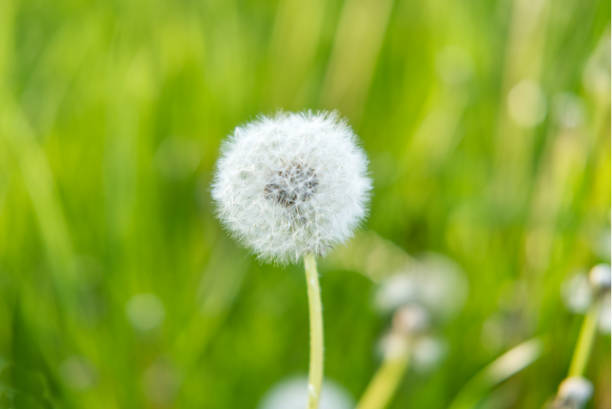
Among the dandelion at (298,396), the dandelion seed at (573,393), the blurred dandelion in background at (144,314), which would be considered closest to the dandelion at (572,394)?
the dandelion seed at (573,393)

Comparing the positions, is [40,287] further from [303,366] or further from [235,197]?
[235,197]

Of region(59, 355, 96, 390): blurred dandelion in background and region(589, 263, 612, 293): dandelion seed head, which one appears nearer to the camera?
region(589, 263, 612, 293): dandelion seed head

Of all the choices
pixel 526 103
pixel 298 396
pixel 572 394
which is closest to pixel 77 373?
pixel 298 396

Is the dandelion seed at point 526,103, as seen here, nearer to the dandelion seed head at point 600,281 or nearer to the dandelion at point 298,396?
the dandelion at point 298,396

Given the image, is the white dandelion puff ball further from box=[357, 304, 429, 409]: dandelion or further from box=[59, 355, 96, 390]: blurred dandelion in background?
box=[59, 355, 96, 390]: blurred dandelion in background

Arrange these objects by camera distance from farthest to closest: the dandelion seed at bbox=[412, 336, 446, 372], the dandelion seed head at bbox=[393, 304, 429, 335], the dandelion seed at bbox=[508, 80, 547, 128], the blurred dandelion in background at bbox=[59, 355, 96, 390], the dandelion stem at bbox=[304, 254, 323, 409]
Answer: the dandelion seed at bbox=[508, 80, 547, 128]
the blurred dandelion in background at bbox=[59, 355, 96, 390]
the dandelion seed at bbox=[412, 336, 446, 372]
the dandelion seed head at bbox=[393, 304, 429, 335]
the dandelion stem at bbox=[304, 254, 323, 409]

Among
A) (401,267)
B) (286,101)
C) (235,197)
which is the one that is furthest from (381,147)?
(235,197)

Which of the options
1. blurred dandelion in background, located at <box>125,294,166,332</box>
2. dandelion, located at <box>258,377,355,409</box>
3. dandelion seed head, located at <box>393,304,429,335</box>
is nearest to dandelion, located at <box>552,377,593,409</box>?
dandelion seed head, located at <box>393,304,429,335</box>

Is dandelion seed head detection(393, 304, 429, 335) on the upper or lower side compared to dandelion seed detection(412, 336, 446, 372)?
lower
